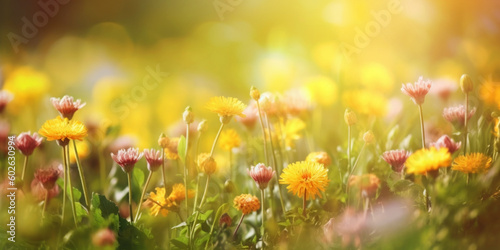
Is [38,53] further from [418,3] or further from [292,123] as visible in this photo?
[418,3]

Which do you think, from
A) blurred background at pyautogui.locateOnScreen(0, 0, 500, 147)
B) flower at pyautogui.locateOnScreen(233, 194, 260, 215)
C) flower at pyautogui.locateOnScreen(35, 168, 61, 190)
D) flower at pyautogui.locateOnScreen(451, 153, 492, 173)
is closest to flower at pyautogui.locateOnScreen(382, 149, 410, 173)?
flower at pyautogui.locateOnScreen(451, 153, 492, 173)

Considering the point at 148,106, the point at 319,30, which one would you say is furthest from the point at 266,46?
the point at 148,106

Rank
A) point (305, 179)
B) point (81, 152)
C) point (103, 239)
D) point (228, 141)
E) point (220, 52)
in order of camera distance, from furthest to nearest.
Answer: point (220, 52), point (81, 152), point (228, 141), point (305, 179), point (103, 239)

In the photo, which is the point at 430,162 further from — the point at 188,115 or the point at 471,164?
the point at 188,115

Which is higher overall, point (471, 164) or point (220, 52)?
point (220, 52)

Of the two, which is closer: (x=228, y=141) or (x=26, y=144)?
(x=26, y=144)

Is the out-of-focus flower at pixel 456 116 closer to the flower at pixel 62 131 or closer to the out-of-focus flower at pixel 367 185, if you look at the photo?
the out-of-focus flower at pixel 367 185

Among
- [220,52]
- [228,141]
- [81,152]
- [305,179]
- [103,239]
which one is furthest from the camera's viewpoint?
[220,52]

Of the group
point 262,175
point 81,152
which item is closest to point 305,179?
point 262,175
